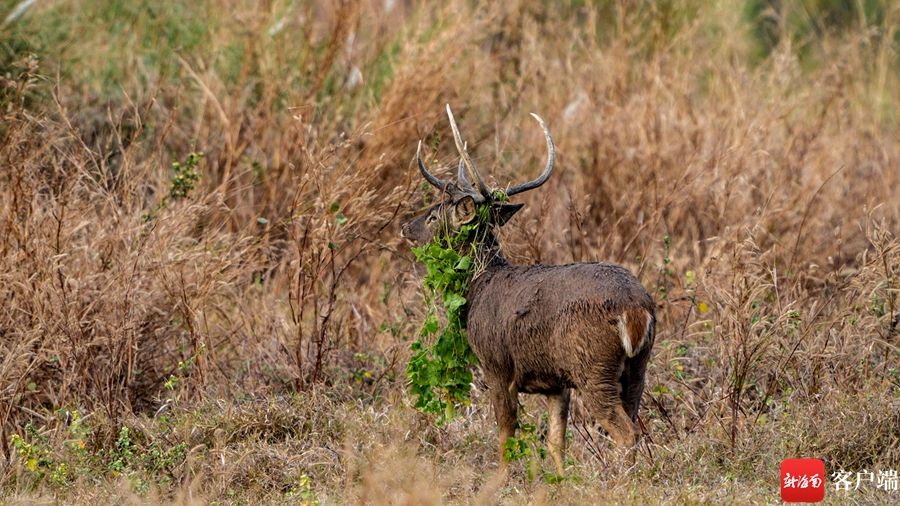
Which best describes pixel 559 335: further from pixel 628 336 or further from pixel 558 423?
pixel 558 423

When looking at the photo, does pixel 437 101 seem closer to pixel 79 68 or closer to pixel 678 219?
pixel 678 219

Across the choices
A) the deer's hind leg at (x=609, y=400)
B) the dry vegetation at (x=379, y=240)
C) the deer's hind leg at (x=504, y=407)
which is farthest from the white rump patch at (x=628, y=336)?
the deer's hind leg at (x=504, y=407)

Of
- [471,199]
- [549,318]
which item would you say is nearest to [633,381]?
[549,318]

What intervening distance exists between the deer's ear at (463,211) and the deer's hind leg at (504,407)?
78 centimetres

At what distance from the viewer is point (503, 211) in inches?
242

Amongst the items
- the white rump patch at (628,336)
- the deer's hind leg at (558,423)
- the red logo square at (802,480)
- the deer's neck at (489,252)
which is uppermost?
the deer's neck at (489,252)

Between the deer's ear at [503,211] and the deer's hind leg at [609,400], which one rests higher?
the deer's ear at [503,211]

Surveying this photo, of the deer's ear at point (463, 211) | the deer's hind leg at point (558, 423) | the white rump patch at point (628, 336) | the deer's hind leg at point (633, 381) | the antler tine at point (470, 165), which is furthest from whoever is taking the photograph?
the deer's ear at point (463, 211)

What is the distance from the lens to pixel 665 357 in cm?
718

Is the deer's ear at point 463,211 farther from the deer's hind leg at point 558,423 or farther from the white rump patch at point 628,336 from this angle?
the white rump patch at point 628,336

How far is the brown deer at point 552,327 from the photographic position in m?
5.31

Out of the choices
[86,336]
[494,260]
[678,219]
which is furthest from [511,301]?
[678,219]

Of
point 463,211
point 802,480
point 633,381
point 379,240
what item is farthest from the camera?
point 379,240

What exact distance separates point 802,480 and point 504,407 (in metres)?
1.38
